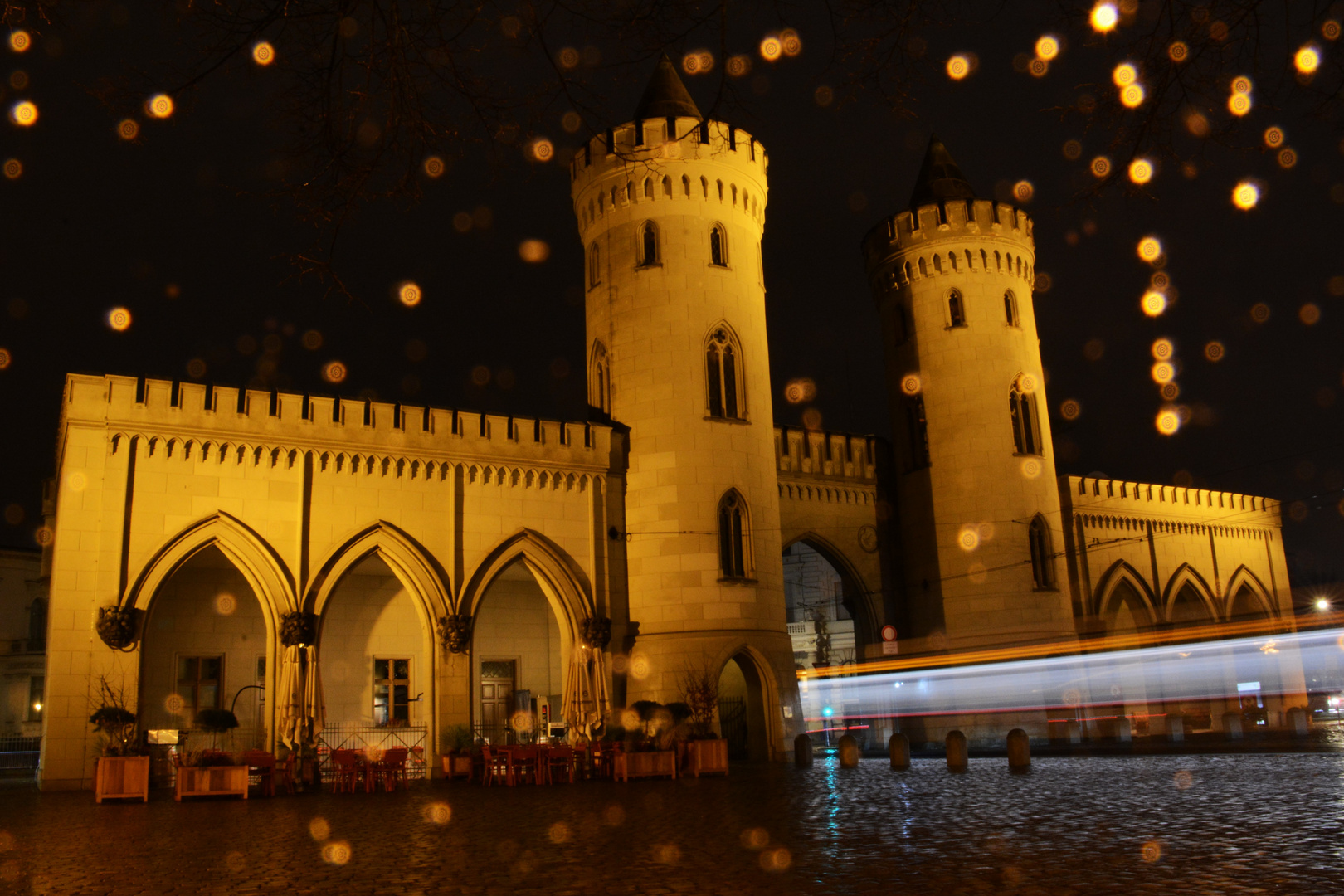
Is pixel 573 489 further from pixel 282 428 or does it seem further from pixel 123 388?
pixel 123 388

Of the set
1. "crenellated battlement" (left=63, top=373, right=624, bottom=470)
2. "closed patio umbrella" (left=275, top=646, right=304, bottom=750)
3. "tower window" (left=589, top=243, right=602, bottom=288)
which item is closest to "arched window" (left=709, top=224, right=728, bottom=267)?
"tower window" (left=589, top=243, right=602, bottom=288)

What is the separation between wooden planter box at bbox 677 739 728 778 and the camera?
20.5m

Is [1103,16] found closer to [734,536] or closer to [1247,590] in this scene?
[734,536]

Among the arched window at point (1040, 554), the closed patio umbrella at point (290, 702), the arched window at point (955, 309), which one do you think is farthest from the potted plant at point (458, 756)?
the arched window at point (955, 309)

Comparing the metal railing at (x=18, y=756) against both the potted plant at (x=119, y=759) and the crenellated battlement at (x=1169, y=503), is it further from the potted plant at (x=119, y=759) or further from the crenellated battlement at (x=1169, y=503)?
the crenellated battlement at (x=1169, y=503)

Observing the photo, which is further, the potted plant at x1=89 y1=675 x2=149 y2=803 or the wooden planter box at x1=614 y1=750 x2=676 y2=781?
the wooden planter box at x1=614 y1=750 x2=676 y2=781

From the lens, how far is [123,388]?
2086 cm

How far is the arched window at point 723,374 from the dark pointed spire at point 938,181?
357 inches

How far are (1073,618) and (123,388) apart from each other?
24977 millimetres

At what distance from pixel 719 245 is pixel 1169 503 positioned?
18.5 meters

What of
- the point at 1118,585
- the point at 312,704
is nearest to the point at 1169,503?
the point at 1118,585

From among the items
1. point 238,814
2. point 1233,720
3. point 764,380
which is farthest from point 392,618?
point 1233,720

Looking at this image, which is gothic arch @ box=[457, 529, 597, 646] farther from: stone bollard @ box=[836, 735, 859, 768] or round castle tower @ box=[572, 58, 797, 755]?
stone bollard @ box=[836, 735, 859, 768]

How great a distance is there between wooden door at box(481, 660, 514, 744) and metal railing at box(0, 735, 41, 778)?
10.7m
